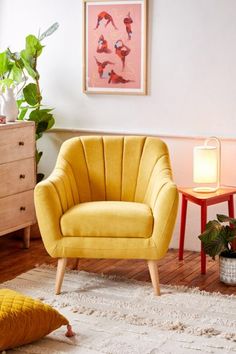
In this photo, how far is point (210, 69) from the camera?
4758 millimetres

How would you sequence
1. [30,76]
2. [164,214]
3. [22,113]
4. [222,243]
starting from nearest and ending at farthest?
[164,214]
[222,243]
[22,113]
[30,76]

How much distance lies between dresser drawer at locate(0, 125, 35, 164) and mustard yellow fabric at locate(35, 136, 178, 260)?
467 millimetres

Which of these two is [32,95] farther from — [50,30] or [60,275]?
[60,275]

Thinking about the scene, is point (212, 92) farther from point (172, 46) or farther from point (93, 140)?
point (93, 140)

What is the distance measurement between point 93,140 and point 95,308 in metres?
1.16

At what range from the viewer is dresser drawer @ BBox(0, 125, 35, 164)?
15.5ft

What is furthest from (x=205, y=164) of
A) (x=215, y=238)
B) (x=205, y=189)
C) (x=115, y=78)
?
(x=115, y=78)

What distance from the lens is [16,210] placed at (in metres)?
4.93

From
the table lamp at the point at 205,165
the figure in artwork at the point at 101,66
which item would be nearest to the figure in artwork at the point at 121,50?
the figure in artwork at the point at 101,66

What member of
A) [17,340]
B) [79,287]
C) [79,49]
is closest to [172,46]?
[79,49]

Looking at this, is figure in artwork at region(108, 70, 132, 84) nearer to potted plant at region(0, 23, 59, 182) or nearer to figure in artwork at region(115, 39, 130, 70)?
figure in artwork at region(115, 39, 130, 70)

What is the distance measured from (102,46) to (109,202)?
1350 millimetres

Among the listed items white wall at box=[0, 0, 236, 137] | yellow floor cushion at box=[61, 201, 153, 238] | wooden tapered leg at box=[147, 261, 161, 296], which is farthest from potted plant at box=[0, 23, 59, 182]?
wooden tapered leg at box=[147, 261, 161, 296]

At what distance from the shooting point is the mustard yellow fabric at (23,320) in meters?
3.19
